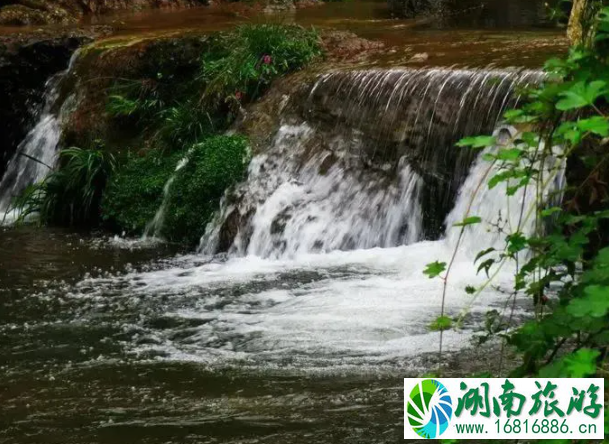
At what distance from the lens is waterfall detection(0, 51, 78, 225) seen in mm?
11594

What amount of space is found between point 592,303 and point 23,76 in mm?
10869

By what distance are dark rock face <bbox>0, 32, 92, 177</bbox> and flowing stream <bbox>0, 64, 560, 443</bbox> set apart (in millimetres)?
395

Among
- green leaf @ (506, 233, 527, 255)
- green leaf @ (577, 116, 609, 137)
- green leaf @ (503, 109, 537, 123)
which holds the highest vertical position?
green leaf @ (503, 109, 537, 123)

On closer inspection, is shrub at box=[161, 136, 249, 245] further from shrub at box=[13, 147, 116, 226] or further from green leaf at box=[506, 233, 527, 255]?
green leaf at box=[506, 233, 527, 255]

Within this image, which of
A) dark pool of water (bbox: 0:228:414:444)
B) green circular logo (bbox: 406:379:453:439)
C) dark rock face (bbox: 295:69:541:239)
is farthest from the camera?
dark rock face (bbox: 295:69:541:239)

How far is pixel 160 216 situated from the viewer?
1005 centimetres

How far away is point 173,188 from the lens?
1008 centimetres

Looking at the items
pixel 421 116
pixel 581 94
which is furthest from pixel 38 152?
pixel 581 94

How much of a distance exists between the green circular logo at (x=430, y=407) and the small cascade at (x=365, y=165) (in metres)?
5.17

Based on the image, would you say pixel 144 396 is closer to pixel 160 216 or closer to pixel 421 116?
pixel 421 116

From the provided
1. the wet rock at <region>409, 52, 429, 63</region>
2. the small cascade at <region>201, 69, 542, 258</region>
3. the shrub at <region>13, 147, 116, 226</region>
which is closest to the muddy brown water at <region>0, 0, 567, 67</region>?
the wet rock at <region>409, 52, 429, 63</region>

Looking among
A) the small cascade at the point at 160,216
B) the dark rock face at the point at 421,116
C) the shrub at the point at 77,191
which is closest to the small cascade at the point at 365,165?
the dark rock face at the point at 421,116

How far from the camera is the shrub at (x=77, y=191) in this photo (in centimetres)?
1062

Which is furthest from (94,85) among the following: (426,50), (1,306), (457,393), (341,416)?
(457,393)
